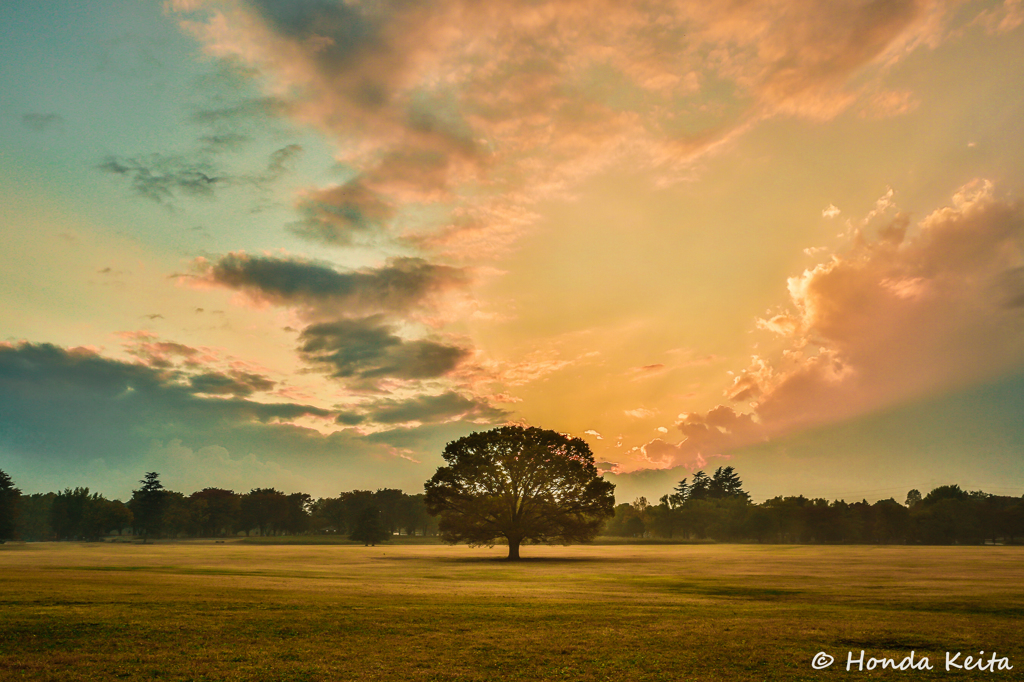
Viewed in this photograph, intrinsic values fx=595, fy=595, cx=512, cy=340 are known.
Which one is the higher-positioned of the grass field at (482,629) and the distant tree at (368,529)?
the grass field at (482,629)

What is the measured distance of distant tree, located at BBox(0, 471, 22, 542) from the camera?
13612 centimetres

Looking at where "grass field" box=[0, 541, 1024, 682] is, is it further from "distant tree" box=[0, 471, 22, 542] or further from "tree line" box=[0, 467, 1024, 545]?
"distant tree" box=[0, 471, 22, 542]

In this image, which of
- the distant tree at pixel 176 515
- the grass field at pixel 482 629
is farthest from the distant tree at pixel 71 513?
the grass field at pixel 482 629

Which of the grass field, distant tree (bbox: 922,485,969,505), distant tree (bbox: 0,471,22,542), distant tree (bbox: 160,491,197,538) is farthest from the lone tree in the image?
distant tree (bbox: 922,485,969,505)

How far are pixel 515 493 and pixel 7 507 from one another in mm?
131739

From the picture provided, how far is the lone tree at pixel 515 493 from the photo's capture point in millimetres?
78875

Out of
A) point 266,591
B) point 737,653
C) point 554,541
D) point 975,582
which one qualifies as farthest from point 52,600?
point 554,541

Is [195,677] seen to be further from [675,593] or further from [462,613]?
[675,593]

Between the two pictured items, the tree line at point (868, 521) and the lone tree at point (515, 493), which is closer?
the lone tree at point (515, 493)

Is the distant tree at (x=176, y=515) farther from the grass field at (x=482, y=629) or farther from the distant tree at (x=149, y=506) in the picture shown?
the grass field at (x=482, y=629)

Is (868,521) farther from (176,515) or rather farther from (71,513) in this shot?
(71,513)

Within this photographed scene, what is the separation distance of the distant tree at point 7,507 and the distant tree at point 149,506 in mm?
28604

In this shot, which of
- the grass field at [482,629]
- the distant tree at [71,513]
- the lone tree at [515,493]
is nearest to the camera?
the grass field at [482,629]

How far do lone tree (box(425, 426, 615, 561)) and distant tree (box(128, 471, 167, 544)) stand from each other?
128670 millimetres
